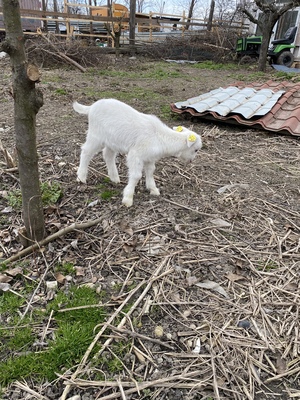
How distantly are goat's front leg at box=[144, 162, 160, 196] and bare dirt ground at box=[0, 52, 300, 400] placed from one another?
0.11 metres

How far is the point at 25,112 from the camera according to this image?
2.70m

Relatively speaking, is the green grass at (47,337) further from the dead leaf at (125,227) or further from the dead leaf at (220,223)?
the dead leaf at (220,223)

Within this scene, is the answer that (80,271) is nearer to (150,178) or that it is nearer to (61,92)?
(150,178)

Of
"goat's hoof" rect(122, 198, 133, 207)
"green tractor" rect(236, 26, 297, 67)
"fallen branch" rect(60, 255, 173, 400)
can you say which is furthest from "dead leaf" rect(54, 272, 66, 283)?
"green tractor" rect(236, 26, 297, 67)

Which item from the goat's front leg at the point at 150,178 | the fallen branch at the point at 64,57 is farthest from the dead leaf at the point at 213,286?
the fallen branch at the point at 64,57

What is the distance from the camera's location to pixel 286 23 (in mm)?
22219

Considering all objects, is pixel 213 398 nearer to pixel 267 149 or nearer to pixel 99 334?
pixel 99 334

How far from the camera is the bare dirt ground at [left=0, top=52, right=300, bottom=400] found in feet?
7.54

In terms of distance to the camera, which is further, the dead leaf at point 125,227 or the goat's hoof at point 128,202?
the goat's hoof at point 128,202

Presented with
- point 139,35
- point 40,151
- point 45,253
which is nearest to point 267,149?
point 40,151

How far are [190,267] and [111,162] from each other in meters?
2.00

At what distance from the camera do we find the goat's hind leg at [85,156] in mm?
4293

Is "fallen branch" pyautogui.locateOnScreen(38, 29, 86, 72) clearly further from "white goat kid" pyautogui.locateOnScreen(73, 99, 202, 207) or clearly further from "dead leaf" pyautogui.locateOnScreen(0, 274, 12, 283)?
"dead leaf" pyautogui.locateOnScreen(0, 274, 12, 283)

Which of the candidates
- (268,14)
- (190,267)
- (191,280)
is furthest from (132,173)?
(268,14)
